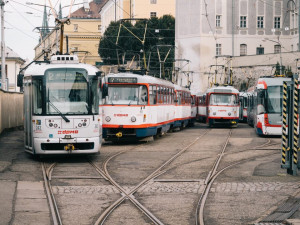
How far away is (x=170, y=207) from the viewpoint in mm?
10836

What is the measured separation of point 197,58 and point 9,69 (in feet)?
86.8

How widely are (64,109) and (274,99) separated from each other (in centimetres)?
1570

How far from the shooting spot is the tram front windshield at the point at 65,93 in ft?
58.6

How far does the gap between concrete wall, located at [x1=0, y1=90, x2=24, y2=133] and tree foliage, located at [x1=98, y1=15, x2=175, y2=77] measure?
45.9 m

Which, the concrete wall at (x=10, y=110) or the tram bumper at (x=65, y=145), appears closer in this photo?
the tram bumper at (x=65, y=145)

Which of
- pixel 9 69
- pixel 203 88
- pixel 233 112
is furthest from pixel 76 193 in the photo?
pixel 9 69

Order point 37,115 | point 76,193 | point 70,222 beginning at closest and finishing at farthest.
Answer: point 70,222, point 76,193, point 37,115

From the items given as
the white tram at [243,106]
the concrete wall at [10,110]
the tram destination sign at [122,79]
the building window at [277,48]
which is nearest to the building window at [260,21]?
the building window at [277,48]

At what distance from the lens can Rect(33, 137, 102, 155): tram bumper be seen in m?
17.8

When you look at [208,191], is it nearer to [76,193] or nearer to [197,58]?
[76,193]

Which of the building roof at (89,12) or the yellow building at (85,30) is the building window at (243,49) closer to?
the yellow building at (85,30)

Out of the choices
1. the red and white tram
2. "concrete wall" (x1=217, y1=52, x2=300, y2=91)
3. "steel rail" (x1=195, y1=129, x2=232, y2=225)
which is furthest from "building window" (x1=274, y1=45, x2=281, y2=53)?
"steel rail" (x1=195, y1=129, x2=232, y2=225)

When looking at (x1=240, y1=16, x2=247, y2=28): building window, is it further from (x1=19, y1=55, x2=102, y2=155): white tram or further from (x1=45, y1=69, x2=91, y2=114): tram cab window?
(x1=45, y1=69, x2=91, y2=114): tram cab window

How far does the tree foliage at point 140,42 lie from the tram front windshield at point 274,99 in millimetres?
53343
